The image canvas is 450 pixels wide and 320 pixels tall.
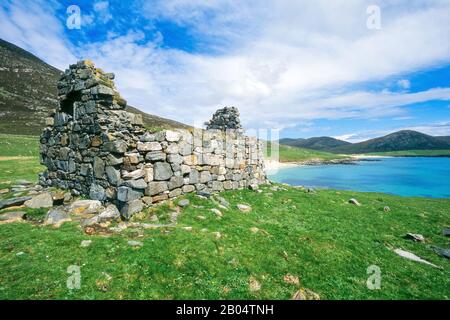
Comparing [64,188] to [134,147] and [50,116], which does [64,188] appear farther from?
[134,147]

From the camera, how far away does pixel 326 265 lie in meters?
8.97

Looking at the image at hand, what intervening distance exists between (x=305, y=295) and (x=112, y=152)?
9809mm

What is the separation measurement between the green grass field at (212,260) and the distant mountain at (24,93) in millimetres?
61652

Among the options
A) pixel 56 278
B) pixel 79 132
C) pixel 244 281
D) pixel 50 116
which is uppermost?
pixel 50 116

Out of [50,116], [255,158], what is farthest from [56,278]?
[255,158]

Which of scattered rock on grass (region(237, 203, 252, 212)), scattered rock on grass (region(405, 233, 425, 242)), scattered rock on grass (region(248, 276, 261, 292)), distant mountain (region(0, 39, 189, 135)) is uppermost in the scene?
distant mountain (region(0, 39, 189, 135))

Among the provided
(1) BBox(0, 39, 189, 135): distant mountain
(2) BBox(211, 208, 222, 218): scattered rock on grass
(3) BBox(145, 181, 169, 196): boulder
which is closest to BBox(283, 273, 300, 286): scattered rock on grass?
(2) BBox(211, 208, 222, 218): scattered rock on grass

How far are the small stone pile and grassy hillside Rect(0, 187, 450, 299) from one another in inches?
405

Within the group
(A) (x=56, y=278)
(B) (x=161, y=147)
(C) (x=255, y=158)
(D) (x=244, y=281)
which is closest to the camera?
(A) (x=56, y=278)

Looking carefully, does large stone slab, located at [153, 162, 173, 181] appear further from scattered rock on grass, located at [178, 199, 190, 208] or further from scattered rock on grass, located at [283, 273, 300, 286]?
scattered rock on grass, located at [283, 273, 300, 286]

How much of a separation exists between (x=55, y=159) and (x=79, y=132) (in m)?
3.28

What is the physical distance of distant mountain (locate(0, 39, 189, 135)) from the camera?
87.9m

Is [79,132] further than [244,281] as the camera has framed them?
Yes
